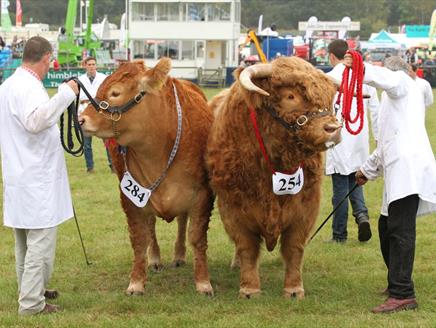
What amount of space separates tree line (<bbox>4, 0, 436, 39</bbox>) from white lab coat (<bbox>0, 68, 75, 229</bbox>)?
106 metres

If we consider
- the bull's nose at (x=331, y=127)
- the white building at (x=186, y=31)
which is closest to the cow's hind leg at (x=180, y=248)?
the bull's nose at (x=331, y=127)

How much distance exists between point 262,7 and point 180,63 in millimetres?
79741

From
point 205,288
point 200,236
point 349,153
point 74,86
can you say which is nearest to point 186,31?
point 349,153

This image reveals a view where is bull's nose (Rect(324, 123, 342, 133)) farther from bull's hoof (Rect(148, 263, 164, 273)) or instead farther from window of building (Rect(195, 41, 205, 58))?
window of building (Rect(195, 41, 205, 58))

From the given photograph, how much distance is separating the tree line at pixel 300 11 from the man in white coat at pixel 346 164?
104 metres

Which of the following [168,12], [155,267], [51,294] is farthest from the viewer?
[168,12]

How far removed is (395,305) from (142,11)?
4021cm

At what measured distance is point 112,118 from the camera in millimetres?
5887

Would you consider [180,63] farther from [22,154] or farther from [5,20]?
[22,154]

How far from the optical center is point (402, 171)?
557 centimetres

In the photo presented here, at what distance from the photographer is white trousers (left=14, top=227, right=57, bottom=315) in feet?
18.3

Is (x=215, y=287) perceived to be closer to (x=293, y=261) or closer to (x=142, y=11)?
(x=293, y=261)

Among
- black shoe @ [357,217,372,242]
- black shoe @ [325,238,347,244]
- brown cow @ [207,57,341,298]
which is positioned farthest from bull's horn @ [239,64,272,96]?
black shoe @ [325,238,347,244]

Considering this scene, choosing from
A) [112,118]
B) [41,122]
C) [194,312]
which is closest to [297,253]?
[194,312]
